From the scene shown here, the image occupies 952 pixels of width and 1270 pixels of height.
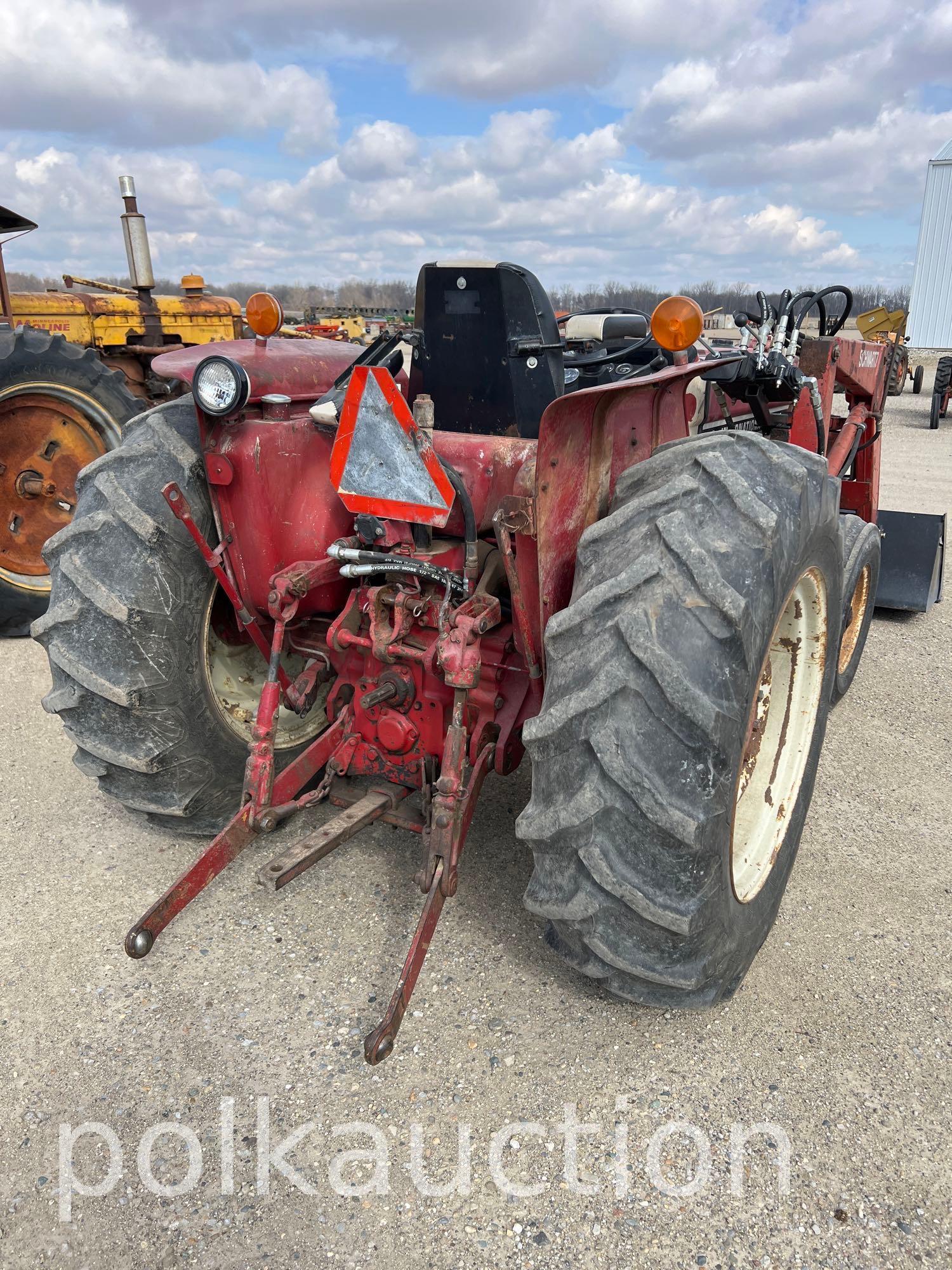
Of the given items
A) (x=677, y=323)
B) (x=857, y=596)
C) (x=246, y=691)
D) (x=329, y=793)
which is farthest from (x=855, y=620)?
(x=246, y=691)

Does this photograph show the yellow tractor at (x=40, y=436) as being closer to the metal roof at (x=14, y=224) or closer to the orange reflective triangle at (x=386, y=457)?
the metal roof at (x=14, y=224)

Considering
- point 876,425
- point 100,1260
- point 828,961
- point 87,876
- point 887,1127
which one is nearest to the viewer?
point 100,1260

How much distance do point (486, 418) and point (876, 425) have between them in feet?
10.7

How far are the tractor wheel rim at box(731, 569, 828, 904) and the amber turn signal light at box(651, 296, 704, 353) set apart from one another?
2.36 ft

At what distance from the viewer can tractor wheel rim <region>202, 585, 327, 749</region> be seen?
2.86m

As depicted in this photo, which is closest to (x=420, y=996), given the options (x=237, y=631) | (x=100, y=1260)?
(x=100, y=1260)

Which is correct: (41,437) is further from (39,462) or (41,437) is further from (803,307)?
(803,307)

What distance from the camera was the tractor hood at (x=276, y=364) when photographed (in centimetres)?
259

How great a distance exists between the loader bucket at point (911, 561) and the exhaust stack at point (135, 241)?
6.05 meters

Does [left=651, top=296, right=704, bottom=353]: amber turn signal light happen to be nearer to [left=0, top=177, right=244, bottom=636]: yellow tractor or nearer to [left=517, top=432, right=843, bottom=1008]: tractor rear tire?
[left=517, top=432, right=843, bottom=1008]: tractor rear tire

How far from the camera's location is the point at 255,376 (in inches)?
101

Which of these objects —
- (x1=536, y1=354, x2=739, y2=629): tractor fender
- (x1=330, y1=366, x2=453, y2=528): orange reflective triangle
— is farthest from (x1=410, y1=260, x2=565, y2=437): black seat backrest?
(x1=330, y1=366, x2=453, y2=528): orange reflective triangle

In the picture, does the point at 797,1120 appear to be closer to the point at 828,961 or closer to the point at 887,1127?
the point at 887,1127

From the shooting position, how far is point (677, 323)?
7.13ft
